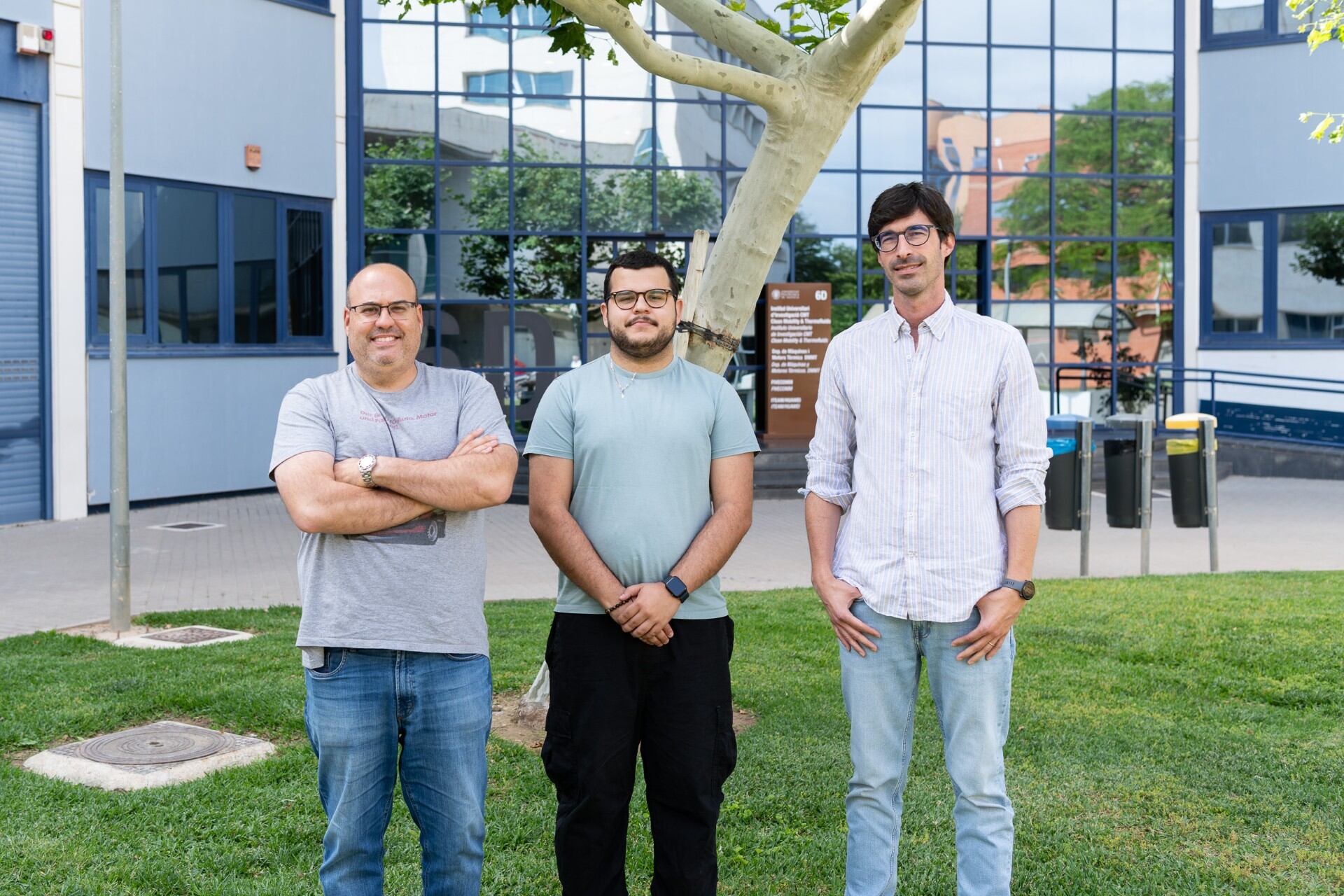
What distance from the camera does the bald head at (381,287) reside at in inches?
132

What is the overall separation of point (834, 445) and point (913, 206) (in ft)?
2.23

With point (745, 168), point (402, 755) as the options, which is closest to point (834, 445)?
point (402, 755)

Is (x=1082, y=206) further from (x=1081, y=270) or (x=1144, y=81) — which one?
(x=1144, y=81)

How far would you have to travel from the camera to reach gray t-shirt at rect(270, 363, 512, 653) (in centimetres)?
325

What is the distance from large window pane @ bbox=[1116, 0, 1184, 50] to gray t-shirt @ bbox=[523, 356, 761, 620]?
64.1 feet

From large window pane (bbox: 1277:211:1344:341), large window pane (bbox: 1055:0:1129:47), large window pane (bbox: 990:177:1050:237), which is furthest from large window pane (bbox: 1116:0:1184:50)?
large window pane (bbox: 1277:211:1344:341)

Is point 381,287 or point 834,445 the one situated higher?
point 381,287

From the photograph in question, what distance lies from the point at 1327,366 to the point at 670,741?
63.1ft

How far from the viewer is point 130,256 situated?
14766mm

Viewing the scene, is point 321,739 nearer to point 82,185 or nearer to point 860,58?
point 860,58

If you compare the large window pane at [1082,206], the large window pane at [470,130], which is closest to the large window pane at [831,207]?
the large window pane at [1082,206]

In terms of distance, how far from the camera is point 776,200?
212 inches

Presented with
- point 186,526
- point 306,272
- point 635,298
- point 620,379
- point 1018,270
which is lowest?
point 186,526

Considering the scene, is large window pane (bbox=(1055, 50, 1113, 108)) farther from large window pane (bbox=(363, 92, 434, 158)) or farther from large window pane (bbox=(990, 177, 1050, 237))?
large window pane (bbox=(363, 92, 434, 158))
